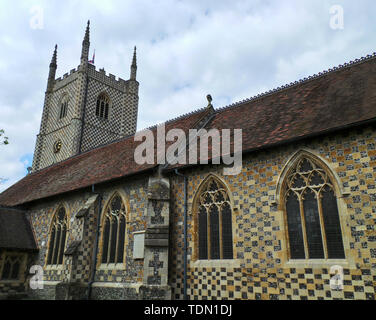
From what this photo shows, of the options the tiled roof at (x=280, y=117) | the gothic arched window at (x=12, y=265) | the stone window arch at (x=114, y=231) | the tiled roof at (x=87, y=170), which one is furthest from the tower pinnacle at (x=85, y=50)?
the stone window arch at (x=114, y=231)

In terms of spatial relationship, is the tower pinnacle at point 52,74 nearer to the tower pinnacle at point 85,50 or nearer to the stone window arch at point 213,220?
the tower pinnacle at point 85,50

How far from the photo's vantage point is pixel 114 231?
14445 millimetres

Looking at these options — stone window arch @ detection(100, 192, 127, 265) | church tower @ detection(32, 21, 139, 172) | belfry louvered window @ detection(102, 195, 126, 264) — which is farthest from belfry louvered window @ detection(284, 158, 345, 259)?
church tower @ detection(32, 21, 139, 172)

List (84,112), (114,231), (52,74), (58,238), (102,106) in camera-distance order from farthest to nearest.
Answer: (52,74) → (102,106) → (84,112) → (58,238) → (114,231)

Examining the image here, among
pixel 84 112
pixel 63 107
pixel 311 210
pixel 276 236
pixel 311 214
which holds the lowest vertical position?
pixel 276 236

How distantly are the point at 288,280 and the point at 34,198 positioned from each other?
15.1 m

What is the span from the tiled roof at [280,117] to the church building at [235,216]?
2.9 inches

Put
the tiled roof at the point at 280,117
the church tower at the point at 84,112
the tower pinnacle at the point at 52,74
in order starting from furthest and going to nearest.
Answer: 1. the tower pinnacle at the point at 52,74
2. the church tower at the point at 84,112
3. the tiled roof at the point at 280,117

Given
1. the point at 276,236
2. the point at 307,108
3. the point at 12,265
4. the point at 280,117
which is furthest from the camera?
the point at 12,265

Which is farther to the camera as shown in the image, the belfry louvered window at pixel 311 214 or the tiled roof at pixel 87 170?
the tiled roof at pixel 87 170

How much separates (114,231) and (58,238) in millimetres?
4536

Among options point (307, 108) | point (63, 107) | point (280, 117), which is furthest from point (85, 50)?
point (307, 108)

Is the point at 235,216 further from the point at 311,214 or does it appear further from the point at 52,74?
the point at 52,74

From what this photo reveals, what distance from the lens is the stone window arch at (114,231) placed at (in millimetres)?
13844
